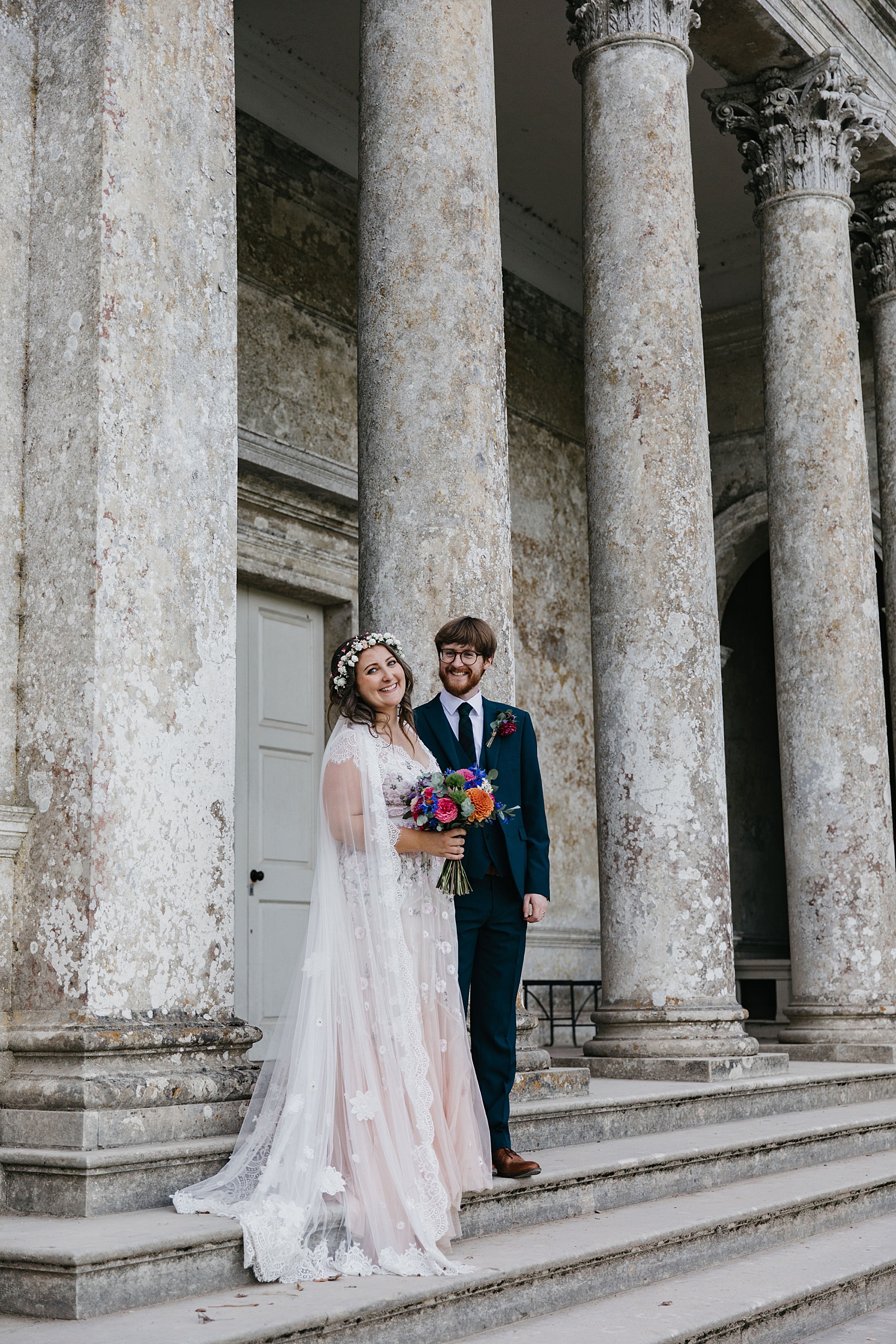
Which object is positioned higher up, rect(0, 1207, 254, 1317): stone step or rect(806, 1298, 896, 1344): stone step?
rect(0, 1207, 254, 1317): stone step

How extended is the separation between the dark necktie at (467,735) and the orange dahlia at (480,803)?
569 mm

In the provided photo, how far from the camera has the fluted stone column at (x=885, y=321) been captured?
1068 cm

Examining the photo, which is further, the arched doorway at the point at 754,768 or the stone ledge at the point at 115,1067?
the arched doorway at the point at 754,768

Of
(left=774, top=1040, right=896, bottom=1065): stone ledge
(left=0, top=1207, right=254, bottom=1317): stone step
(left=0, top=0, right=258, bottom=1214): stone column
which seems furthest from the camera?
(left=774, top=1040, right=896, bottom=1065): stone ledge

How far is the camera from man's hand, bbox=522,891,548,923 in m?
4.31

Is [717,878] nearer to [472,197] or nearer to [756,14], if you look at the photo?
[472,197]

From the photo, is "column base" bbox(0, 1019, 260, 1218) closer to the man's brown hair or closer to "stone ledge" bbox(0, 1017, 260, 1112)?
"stone ledge" bbox(0, 1017, 260, 1112)

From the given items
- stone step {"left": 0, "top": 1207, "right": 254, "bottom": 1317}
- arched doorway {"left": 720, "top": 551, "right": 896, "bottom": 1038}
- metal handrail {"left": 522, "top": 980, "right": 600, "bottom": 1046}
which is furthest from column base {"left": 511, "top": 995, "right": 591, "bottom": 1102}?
arched doorway {"left": 720, "top": 551, "right": 896, "bottom": 1038}

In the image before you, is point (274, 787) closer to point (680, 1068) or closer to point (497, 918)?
point (680, 1068)

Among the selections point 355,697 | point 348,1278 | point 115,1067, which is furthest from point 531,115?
point 348,1278

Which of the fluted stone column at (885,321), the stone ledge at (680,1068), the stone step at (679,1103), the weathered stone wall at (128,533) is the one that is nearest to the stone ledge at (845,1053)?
the stone step at (679,1103)

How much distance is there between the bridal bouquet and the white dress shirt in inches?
17.8

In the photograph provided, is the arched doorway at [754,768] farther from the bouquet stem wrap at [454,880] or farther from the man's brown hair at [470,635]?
the bouquet stem wrap at [454,880]

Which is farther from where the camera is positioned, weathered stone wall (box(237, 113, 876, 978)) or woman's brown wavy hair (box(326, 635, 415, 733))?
weathered stone wall (box(237, 113, 876, 978))
